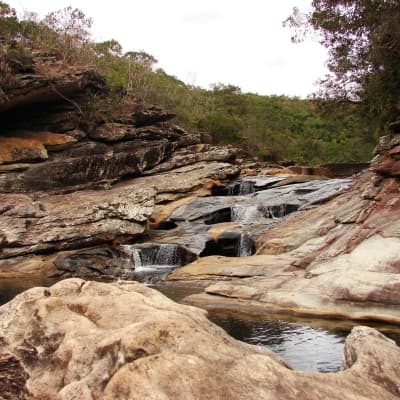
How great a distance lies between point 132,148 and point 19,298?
20.2m

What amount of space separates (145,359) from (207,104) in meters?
43.9

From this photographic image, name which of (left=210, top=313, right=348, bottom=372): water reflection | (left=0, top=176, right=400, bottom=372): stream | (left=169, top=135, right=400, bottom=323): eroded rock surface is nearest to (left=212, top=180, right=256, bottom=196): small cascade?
(left=0, top=176, right=400, bottom=372): stream

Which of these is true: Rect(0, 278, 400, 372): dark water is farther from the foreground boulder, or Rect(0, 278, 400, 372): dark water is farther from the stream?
the foreground boulder

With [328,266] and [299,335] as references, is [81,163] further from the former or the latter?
[299,335]

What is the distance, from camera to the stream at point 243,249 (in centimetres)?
882

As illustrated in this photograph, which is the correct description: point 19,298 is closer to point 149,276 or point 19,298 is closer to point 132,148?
point 149,276

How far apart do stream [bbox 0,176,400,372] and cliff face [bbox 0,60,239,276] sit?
4.79 ft

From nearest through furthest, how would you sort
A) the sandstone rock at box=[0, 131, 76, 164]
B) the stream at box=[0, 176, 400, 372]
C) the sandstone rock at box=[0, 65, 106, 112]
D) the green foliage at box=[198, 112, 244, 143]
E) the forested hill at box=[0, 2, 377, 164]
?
1. the stream at box=[0, 176, 400, 372]
2. the sandstone rock at box=[0, 65, 106, 112]
3. the sandstone rock at box=[0, 131, 76, 164]
4. the forested hill at box=[0, 2, 377, 164]
5. the green foliage at box=[198, 112, 244, 143]

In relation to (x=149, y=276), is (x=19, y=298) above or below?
above

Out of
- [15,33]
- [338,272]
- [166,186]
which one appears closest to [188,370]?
[338,272]

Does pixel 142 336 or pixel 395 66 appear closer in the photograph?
pixel 142 336

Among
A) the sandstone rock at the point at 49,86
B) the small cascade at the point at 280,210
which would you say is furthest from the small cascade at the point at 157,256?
the sandstone rock at the point at 49,86

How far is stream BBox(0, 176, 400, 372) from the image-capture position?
8818 millimetres

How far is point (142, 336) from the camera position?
4.40 meters
